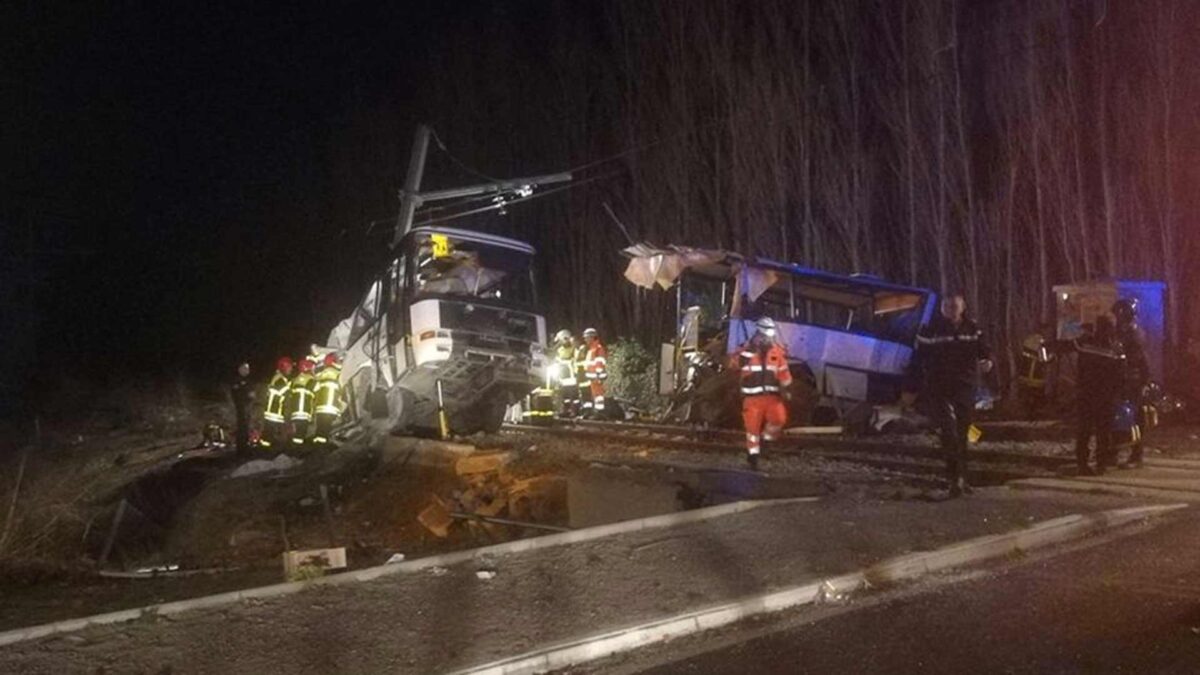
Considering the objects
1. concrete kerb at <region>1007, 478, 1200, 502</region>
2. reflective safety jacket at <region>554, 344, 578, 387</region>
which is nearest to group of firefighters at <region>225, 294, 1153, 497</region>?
concrete kerb at <region>1007, 478, 1200, 502</region>

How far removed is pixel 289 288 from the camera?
53.0 meters

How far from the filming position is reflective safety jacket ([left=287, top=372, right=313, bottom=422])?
20.0 metres

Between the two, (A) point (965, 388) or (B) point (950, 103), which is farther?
(B) point (950, 103)

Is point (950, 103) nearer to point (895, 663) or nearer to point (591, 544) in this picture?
point (591, 544)

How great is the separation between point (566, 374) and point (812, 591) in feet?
53.5

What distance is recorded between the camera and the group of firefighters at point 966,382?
1027 centimetres

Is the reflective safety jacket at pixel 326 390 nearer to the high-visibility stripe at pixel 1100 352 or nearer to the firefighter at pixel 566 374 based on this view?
the firefighter at pixel 566 374

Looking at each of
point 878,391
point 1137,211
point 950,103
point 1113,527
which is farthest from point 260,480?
point 1137,211

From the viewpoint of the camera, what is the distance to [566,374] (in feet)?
76.3

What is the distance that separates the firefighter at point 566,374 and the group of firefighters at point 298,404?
14.8ft

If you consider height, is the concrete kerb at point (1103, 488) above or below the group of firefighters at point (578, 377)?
below

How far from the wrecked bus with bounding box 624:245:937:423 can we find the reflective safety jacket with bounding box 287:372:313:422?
5955 millimetres

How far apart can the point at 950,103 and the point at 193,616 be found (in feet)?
86.9

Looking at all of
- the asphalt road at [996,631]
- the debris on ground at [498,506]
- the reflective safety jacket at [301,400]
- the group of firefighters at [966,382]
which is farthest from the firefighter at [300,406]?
the asphalt road at [996,631]
